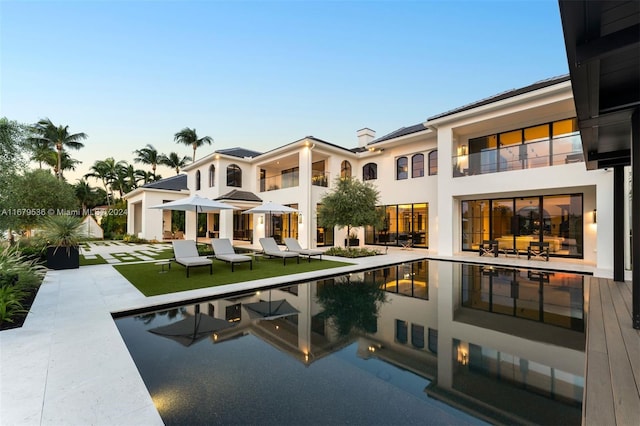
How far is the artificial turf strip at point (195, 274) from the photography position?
24.8ft

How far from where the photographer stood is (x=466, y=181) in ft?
47.3

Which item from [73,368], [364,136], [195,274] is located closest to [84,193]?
[364,136]

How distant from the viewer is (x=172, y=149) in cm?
4094

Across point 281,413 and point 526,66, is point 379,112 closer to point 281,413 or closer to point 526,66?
point 526,66

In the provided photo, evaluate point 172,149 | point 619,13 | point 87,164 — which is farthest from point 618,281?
point 87,164

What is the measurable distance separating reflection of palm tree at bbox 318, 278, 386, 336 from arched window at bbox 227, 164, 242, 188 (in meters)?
15.2

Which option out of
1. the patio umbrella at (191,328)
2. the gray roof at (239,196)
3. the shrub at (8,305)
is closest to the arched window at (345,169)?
the gray roof at (239,196)

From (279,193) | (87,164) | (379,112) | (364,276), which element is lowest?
(364,276)

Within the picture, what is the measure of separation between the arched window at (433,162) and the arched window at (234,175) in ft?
44.0

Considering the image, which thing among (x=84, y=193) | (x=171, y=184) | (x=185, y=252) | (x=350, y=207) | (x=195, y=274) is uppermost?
(x=84, y=193)

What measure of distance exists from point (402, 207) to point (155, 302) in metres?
15.2

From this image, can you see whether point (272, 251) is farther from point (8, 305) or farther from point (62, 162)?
point (62, 162)

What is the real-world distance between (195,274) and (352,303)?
212 inches

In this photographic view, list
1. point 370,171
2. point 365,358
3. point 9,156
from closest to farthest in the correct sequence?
1. point 365,358
2. point 9,156
3. point 370,171
